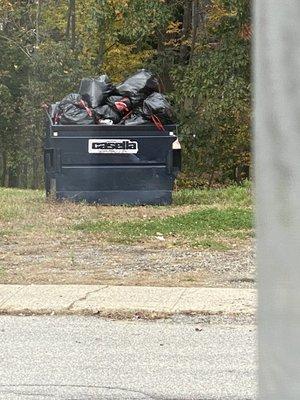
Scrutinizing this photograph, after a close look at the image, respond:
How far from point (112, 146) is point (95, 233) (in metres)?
3.28

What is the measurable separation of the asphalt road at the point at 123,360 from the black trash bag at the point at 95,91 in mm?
8364

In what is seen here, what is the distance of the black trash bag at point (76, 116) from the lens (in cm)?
1532

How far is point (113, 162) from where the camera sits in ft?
50.2

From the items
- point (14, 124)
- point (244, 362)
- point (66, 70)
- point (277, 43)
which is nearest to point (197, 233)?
point (244, 362)

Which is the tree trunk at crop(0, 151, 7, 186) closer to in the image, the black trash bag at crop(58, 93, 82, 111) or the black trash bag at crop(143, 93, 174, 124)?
the black trash bag at crop(58, 93, 82, 111)

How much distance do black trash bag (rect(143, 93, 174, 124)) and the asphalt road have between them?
7980 millimetres

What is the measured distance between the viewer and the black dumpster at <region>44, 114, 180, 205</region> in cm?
1514

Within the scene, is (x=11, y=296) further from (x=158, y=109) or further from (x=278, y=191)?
(x=278, y=191)

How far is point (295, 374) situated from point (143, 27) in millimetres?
24133

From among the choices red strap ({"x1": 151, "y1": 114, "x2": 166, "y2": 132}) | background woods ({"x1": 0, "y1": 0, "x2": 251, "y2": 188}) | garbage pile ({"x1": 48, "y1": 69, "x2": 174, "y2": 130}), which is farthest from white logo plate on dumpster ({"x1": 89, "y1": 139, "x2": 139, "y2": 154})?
background woods ({"x1": 0, "y1": 0, "x2": 251, "y2": 188})

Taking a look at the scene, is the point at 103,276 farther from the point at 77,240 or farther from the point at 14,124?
the point at 14,124

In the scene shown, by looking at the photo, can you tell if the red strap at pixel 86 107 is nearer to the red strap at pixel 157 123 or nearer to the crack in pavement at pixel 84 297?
the red strap at pixel 157 123

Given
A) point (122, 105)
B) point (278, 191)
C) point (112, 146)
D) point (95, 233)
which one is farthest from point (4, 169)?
point (278, 191)

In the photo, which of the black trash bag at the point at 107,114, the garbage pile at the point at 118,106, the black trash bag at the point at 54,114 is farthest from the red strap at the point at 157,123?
the black trash bag at the point at 54,114
